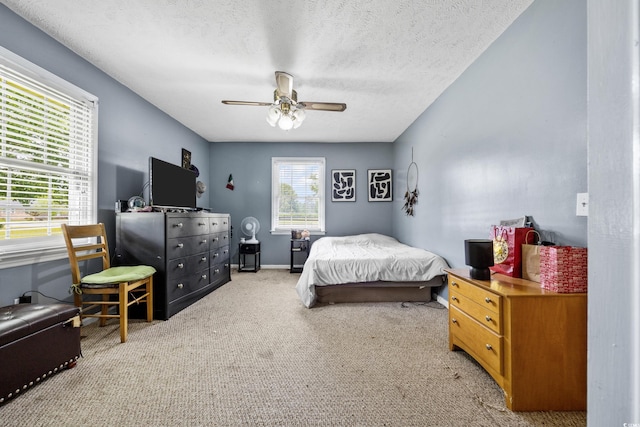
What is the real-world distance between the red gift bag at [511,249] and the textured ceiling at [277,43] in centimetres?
158

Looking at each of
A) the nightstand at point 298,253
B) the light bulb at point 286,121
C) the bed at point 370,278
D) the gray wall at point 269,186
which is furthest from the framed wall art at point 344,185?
the light bulb at point 286,121

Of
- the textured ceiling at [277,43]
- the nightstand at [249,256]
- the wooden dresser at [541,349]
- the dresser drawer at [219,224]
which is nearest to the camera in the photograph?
the wooden dresser at [541,349]

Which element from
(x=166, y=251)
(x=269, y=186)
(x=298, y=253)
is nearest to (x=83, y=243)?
(x=166, y=251)

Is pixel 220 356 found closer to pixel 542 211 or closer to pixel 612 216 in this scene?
pixel 612 216

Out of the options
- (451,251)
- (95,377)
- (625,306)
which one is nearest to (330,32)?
(625,306)

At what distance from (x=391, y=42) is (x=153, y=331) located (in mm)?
3261

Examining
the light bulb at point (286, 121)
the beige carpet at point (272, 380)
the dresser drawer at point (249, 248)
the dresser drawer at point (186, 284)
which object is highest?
the light bulb at point (286, 121)

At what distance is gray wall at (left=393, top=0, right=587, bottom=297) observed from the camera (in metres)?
1.46

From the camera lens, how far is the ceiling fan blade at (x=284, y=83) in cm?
253

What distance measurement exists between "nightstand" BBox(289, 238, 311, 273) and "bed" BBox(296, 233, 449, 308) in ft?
5.72

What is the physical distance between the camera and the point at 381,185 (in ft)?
16.5

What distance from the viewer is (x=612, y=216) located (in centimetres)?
56

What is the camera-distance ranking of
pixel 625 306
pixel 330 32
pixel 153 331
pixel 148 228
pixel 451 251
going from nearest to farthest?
pixel 625 306 < pixel 330 32 < pixel 153 331 < pixel 148 228 < pixel 451 251

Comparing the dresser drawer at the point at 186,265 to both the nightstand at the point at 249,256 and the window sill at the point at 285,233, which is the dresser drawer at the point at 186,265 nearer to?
the nightstand at the point at 249,256
